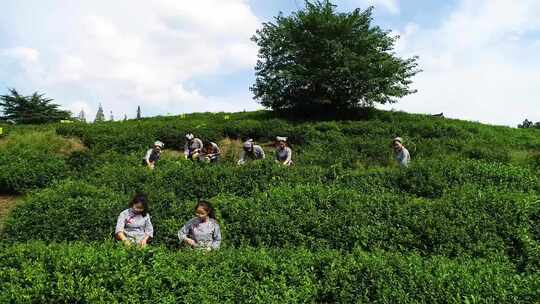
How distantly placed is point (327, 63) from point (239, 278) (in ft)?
54.7

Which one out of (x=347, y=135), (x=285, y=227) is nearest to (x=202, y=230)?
(x=285, y=227)

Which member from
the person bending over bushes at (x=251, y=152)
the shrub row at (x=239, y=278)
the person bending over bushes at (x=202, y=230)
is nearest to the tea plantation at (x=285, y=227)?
the shrub row at (x=239, y=278)

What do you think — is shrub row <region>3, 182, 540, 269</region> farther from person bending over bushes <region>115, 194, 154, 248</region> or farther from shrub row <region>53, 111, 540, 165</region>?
shrub row <region>53, 111, 540, 165</region>

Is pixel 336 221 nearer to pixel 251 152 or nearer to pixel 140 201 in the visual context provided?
pixel 140 201

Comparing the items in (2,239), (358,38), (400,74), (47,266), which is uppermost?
(358,38)

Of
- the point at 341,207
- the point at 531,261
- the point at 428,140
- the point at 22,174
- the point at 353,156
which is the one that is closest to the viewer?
the point at 531,261

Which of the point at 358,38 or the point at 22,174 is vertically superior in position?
the point at 358,38

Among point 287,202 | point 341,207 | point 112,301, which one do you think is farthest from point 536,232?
point 112,301

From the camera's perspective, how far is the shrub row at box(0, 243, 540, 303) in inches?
234

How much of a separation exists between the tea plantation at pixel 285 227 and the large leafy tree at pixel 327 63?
15.3ft

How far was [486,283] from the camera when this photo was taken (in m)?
6.38

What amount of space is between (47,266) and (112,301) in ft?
3.38

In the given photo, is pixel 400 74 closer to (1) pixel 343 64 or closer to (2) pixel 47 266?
(1) pixel 343 64

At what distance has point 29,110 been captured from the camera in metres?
34.5
